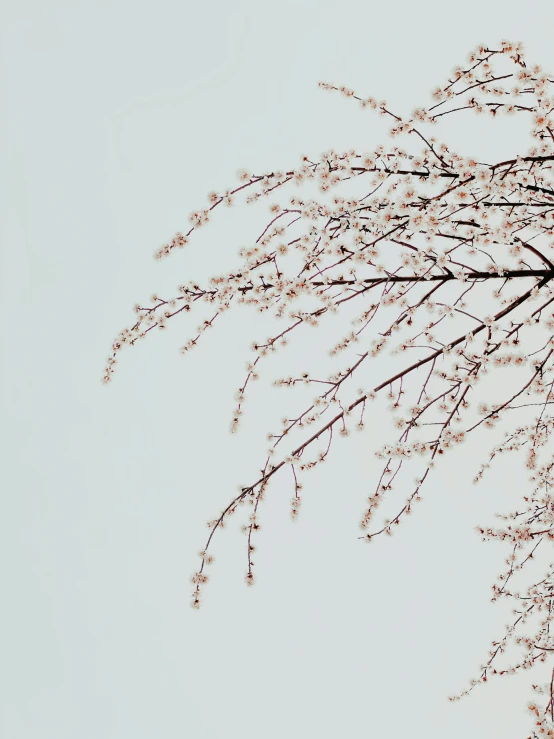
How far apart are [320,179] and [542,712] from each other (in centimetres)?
244

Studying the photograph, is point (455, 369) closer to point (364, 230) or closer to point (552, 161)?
point (364, 230)

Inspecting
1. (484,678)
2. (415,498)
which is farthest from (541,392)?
(484,678)

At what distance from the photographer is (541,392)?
236 cm

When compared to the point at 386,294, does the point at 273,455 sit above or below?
below

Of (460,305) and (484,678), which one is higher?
(460,305)

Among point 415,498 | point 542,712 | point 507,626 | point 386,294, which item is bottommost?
point 542,712

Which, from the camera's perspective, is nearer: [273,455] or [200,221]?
[273,455]

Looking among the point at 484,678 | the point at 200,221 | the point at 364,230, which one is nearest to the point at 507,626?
the point at 484,678

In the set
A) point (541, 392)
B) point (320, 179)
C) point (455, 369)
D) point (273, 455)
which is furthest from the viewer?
point (541, 392)

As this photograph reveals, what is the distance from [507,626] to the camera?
3.24 m

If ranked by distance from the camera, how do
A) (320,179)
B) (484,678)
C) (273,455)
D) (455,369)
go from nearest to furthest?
(273,455) → (455,369) → (320,179) → (484,678)

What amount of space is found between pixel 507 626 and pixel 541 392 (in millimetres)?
1595

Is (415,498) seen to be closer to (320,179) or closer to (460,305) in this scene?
(460,305)

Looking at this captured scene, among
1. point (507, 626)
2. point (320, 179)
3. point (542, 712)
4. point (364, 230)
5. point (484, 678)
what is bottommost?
point (542, 712)
